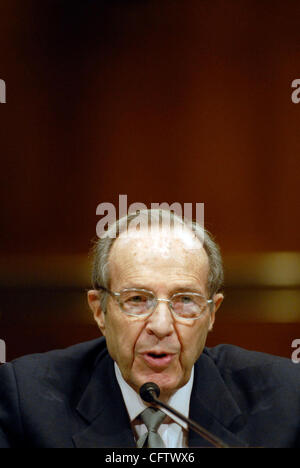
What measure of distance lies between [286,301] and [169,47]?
122 centimetres

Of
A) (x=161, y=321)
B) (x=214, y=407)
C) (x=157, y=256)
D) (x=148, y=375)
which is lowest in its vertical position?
(x=214, y=407)

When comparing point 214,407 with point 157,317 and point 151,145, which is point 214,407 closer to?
point 157,317

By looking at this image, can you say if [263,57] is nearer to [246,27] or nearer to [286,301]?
[246,27]

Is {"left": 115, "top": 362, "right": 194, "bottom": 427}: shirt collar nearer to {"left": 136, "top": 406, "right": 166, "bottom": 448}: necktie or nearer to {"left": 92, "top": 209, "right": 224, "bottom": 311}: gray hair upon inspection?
{"left": 136, "top": 406, "right": 166, "bottom": 448}: necktie

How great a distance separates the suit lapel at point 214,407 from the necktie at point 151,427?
0.11 meters

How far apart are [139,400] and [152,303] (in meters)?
0.29

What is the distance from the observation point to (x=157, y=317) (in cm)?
139

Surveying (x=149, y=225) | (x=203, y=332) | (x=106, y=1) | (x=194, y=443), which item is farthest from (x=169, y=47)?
(x=194, y=443)

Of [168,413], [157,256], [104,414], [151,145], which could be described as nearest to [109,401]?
[104,414]

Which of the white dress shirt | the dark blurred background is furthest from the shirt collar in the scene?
the dark blurred background

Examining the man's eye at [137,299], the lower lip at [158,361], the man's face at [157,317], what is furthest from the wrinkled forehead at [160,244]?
the lower lip at [158,361]

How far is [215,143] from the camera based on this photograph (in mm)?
2412

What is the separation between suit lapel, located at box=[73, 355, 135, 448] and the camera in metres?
1.40

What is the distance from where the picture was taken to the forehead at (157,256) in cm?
143
